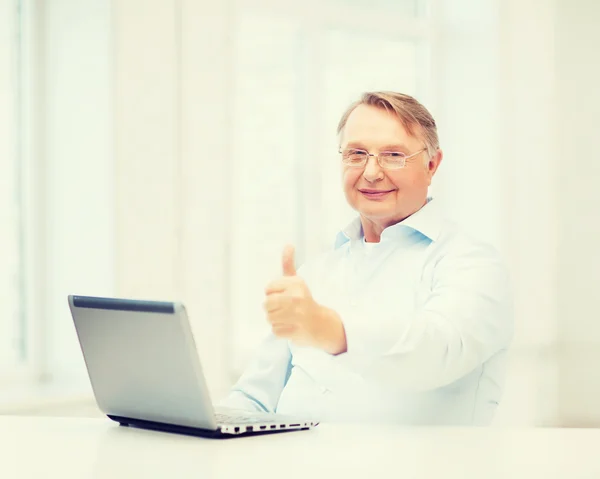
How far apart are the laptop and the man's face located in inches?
27.6

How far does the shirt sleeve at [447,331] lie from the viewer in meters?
1.46

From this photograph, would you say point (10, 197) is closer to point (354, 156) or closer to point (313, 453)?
point (354, 156)

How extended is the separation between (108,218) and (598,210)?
8.46 feet

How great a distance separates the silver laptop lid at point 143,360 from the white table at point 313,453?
40 mm

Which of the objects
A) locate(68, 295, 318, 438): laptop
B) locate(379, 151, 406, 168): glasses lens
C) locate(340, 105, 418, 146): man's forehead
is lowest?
locate(68, 295, 318, 438): laptop

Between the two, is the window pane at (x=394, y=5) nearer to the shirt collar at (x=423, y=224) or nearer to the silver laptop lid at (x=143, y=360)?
the shirt collar at (x=423, y=224)

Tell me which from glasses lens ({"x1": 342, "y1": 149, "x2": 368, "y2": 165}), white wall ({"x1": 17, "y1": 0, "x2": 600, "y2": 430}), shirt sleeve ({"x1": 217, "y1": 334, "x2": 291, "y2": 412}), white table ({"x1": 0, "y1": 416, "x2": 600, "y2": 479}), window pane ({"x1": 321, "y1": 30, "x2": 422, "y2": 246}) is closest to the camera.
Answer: white table ({"x1": 0, "y1": 416, "x2": 600, "y2": 479})

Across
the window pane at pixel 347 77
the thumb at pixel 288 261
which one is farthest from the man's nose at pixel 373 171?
the window pane at pixel 347 77

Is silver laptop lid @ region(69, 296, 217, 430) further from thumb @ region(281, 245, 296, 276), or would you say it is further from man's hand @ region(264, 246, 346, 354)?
thumb @ region(281, 245, 296, 276)

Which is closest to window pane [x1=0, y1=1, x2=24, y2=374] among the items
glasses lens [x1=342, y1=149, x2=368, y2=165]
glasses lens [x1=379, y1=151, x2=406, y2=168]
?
glasses lens [x1=342, y1=149, x2=368, y2=165]

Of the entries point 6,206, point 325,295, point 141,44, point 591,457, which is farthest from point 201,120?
point 591,457

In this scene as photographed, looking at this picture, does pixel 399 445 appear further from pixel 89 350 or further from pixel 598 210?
pixel 598 210

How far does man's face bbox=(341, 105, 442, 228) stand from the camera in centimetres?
197

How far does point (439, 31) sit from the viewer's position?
4715 mm
